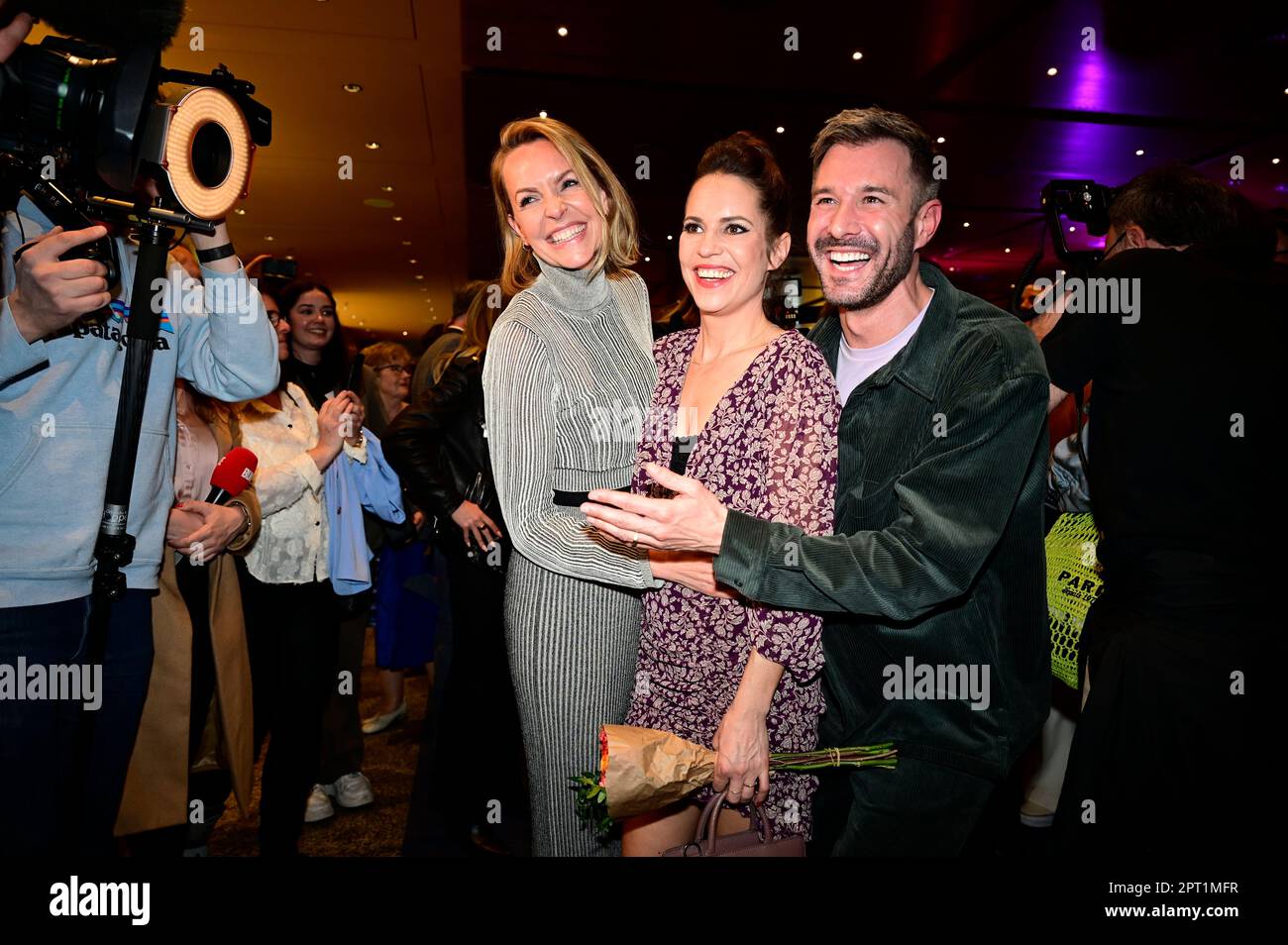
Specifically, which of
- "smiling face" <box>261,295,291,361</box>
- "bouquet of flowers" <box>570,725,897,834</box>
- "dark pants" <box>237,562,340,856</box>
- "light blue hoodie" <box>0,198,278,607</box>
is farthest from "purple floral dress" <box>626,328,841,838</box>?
"smiling face" <box>261,295,291,361</box>

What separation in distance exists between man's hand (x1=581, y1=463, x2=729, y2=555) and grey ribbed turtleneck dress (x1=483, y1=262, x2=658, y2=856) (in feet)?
0.73

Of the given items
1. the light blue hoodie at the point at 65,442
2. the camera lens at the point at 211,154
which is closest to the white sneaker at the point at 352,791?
the light blue hoodie at the point at 65,442

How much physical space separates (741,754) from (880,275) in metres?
0.90

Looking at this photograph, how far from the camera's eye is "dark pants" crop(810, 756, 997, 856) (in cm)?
144

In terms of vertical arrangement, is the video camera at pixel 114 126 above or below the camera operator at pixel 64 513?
above

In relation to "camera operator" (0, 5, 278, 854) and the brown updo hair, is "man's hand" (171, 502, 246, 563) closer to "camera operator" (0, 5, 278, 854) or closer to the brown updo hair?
"camera operator" (0, 5, 278, 854)

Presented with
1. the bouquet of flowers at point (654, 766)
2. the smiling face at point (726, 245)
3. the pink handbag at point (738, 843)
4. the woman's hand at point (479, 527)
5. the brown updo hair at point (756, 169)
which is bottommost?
the pink handbag at point (738, 843)

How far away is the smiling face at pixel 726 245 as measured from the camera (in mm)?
1586

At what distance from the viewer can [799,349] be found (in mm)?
1494

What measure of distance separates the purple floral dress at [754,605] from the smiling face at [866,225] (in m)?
0.15

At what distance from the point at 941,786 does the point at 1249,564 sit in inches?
34.5

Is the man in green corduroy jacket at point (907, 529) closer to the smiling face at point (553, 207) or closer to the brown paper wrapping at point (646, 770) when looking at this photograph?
the brown paper wrapping at point (646, 770)
